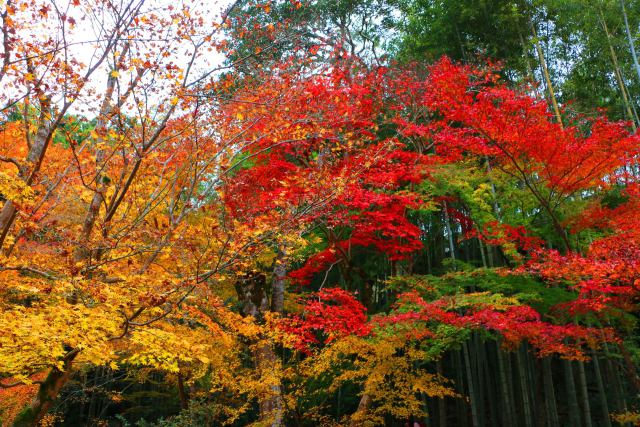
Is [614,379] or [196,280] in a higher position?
[196,280]

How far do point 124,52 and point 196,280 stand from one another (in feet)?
7.81

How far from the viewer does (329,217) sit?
9.78 metres

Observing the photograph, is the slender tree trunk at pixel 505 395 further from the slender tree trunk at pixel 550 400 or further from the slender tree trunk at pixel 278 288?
the slender tree trunk at pixel 278 288

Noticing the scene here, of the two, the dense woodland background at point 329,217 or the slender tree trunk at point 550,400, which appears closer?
the dense woodland background at point 329,217

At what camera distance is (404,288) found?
1015 centimetres

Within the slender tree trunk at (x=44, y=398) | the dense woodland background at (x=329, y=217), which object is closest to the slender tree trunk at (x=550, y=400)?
the dense woodland background at (x=329, y=217)

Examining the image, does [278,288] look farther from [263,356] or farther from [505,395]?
[505,395]

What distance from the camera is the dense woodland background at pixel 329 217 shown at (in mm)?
4832

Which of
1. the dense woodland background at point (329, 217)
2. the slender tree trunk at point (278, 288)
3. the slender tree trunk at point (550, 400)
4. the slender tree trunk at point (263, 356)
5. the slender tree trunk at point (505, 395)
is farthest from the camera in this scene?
the slender tree trunk at point (550, 400)

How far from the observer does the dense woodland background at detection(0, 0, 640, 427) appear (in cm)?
483

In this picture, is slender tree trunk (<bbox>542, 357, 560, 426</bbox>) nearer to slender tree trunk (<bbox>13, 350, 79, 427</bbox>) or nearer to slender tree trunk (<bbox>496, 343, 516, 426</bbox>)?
slender tree trunk (<bbox>496, 343, 516, 426</bbox>)

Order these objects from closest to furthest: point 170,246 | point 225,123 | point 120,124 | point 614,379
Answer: point 120,124, point 170,246, point 225,123, point 614,379

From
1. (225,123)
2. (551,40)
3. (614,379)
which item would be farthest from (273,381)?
(551,40)

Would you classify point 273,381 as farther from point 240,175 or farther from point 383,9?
point 383,9
